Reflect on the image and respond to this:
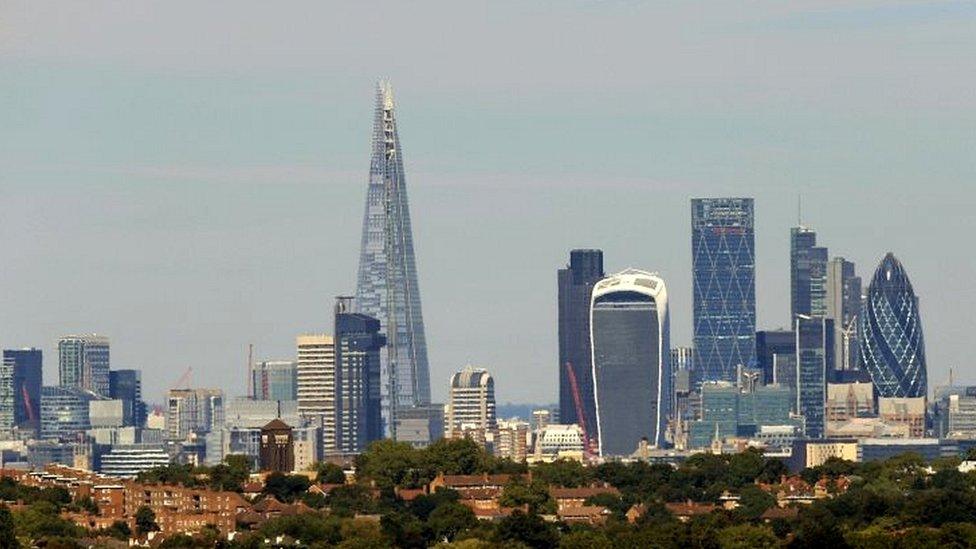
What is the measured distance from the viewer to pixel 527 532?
11775cm

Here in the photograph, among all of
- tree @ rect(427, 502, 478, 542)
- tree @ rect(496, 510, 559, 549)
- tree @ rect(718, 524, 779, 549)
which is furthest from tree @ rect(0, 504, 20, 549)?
tree @ rect(718, 524, 779, 549)

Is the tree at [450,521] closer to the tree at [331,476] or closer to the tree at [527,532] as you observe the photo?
the tree at [527,532]

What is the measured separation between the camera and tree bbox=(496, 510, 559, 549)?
383ft

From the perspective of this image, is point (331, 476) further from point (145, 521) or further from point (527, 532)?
point (527, 532)

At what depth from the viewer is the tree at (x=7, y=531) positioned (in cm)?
11050

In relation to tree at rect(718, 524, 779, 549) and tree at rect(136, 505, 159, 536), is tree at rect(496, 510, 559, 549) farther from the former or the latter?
tree at rect(136, 505, 159, 536)

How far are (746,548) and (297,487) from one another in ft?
124

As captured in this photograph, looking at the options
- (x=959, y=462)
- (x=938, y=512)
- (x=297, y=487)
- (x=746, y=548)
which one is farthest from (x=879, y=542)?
(x=959, y=462)

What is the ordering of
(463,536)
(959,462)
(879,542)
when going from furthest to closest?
1. (959,462)
2. (463,536)
3. (879,542)

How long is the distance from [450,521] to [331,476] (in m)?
24.1

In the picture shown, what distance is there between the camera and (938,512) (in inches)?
4798

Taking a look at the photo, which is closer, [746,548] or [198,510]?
[746,548]

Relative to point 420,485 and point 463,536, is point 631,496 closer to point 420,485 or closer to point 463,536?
point 420,485

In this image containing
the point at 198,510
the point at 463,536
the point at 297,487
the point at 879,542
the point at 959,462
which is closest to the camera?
the point at 879,542
